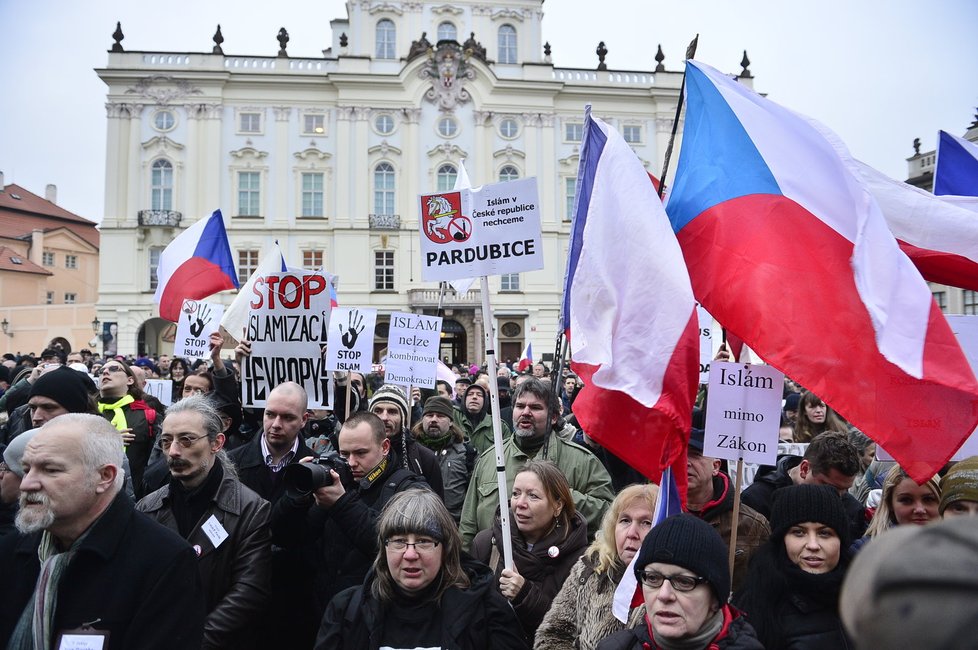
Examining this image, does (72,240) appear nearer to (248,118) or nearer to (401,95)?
(248,118)

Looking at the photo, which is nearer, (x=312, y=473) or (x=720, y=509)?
(x=312, y=473)

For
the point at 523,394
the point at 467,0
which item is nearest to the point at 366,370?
the point at 523,394

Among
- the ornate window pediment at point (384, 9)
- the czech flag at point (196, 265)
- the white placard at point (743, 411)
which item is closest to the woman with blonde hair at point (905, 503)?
the white placard at point (743, 411)

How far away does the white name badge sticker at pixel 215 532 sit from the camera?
3678mm

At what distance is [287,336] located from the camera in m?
6.61

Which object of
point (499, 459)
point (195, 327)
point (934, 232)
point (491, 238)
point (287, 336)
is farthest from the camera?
point (195, 327)

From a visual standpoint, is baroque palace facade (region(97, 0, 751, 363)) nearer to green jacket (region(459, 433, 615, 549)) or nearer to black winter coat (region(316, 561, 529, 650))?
green jacket (region(459, 433, 615, 549))

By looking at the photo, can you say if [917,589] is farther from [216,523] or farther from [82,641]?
[216,523]

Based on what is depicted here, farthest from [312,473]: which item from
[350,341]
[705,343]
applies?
[705,343]

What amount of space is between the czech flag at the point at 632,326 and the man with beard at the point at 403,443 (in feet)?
6.68

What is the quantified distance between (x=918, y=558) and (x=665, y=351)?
2784 millimetres

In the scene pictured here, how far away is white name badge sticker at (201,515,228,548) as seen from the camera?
3.68 metres

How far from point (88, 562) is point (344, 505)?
133cm

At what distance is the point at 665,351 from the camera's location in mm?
3652
